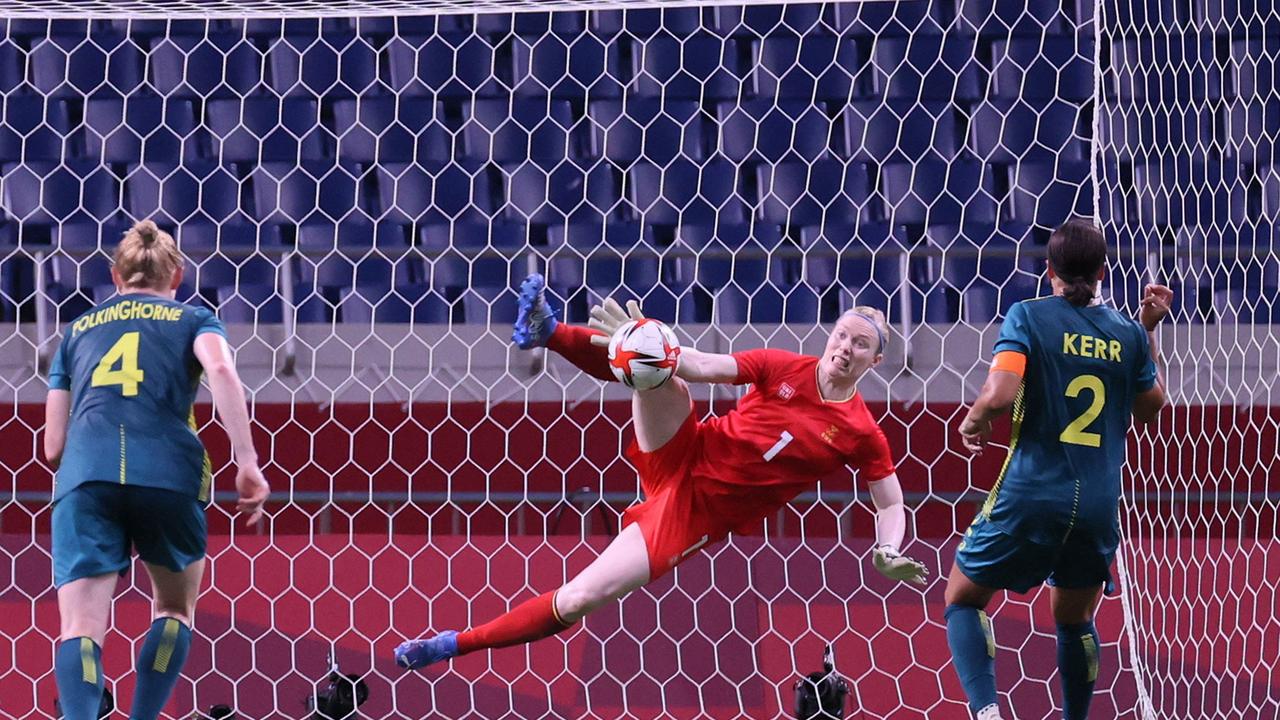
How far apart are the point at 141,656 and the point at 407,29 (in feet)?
15.5

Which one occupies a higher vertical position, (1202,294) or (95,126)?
(95,126)

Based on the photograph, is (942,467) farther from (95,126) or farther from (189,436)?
(95,126)

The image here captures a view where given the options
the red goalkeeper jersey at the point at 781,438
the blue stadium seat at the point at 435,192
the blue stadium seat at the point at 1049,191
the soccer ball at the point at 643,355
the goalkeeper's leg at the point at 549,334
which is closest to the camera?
the soccer ball at the point at 643,355

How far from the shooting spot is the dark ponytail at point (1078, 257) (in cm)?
325

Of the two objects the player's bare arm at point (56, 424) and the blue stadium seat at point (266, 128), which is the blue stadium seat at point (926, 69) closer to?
the blue stadium seat at point (266, 128)

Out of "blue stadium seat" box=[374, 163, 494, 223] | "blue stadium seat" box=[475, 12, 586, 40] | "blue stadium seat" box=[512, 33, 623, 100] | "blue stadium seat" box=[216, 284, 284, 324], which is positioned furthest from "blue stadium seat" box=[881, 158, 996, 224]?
"blue stadium seat" box=[216, 284, 284, 324]

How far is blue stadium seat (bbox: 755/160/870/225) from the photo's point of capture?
22.1ft

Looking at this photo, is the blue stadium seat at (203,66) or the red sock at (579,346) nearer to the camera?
the red sock at (579,346)

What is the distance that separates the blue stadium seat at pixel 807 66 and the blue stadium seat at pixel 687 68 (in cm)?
14

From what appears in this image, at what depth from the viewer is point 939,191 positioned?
6.79m

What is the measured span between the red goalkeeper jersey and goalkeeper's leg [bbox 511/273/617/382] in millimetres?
367

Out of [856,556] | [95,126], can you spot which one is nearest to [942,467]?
[856,556]

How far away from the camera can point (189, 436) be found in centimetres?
322

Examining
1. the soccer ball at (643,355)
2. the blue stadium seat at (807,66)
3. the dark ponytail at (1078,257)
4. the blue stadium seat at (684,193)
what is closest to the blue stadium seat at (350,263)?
the blue stadium seat at (684,193)
